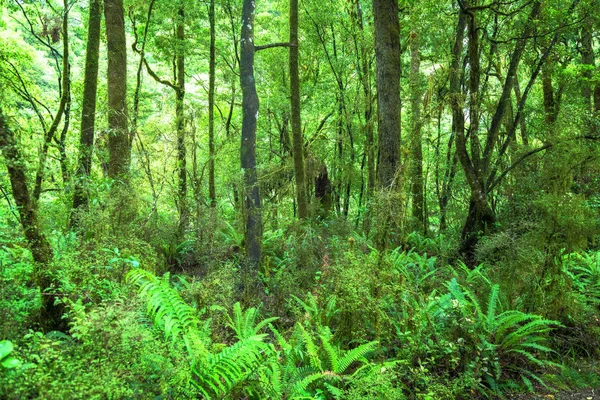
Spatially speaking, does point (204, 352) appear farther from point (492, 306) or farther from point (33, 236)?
point (492, 306)

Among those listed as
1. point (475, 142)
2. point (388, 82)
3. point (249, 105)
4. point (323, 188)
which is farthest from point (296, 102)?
point (323, 188)

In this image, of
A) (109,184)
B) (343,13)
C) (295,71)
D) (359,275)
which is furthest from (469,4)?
(109,184)

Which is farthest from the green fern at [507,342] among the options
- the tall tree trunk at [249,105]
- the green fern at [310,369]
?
the tall tree trunk at [249,105]

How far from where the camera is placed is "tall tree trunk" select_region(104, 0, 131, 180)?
267 inches

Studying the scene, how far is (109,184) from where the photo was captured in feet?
18.8

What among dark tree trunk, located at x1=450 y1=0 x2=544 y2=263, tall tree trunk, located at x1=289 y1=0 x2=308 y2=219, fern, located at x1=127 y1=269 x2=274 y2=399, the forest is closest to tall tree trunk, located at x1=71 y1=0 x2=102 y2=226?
the forest

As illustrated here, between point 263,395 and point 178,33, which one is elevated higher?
point 178,33

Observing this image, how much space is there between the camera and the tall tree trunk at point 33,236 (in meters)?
3.48

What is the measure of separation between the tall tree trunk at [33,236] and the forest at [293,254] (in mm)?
18

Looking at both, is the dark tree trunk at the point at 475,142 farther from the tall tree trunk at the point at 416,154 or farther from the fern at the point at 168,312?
the fern at the point at 168,312

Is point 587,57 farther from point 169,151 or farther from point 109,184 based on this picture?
point 109,184

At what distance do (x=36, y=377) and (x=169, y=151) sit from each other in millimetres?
6127

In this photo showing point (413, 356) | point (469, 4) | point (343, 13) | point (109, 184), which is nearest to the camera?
point (413, 356)

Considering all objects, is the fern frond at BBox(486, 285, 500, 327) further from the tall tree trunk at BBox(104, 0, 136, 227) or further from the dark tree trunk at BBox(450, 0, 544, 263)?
the tall tree trunk at BBox(104, 0, 136, 227)
